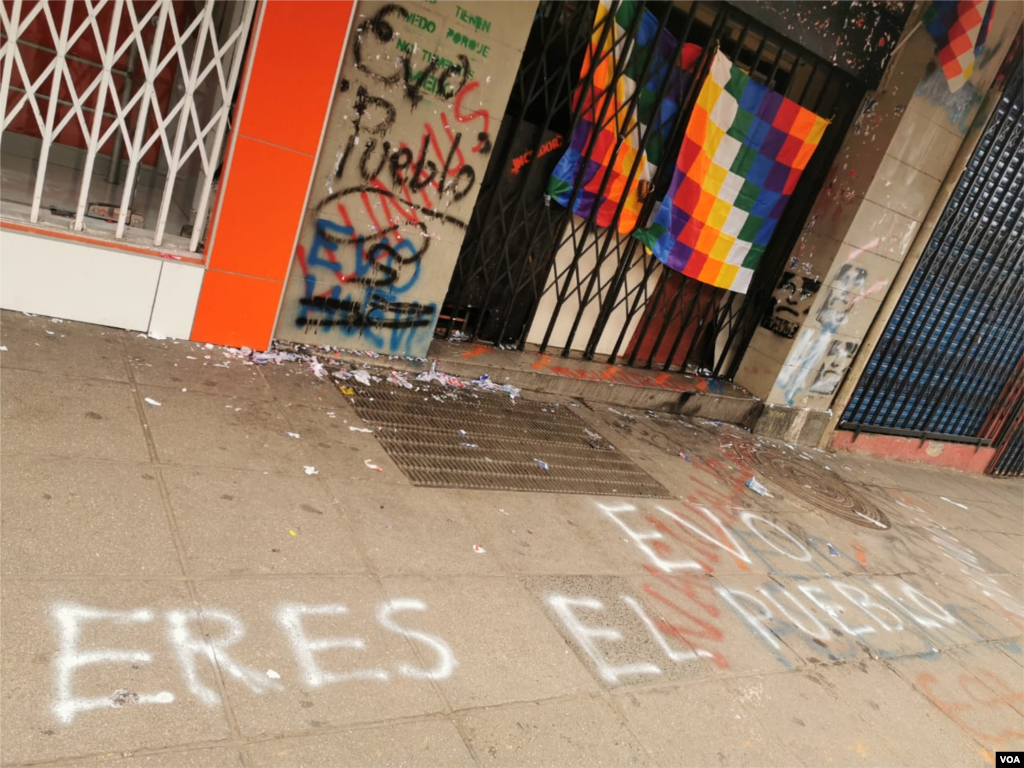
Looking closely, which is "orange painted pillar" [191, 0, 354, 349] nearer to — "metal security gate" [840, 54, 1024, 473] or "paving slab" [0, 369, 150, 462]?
"paving slab" [0, 369, 150, 462]

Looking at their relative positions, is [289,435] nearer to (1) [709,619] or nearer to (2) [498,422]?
(2) [498,422]

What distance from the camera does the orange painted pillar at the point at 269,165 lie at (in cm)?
439

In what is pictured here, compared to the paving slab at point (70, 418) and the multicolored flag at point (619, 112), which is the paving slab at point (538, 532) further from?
the multicolored flag at point (619, 112)

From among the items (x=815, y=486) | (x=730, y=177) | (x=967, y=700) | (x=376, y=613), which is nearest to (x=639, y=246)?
(x=730, y=177)

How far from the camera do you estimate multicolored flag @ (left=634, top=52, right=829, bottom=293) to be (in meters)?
6.68

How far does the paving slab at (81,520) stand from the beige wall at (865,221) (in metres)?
6.93

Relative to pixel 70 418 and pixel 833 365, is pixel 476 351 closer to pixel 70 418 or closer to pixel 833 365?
pixel 70 418

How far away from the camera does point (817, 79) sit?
25.1 ft

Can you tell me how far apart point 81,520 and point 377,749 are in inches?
61.3

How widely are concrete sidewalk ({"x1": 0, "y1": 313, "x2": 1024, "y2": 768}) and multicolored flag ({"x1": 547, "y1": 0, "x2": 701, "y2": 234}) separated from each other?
9.07 ft

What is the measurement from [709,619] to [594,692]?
3.81 feet

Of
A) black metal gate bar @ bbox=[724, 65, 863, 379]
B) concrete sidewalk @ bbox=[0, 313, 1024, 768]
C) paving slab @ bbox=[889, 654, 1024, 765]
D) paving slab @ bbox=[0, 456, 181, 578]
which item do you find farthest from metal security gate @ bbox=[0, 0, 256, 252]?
black metal gate bar @ bbox=[724, 65, 863, 379]

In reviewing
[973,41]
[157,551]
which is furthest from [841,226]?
[157,551]

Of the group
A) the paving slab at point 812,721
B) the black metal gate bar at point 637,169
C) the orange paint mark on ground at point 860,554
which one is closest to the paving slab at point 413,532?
the paving slab at point 812,721
